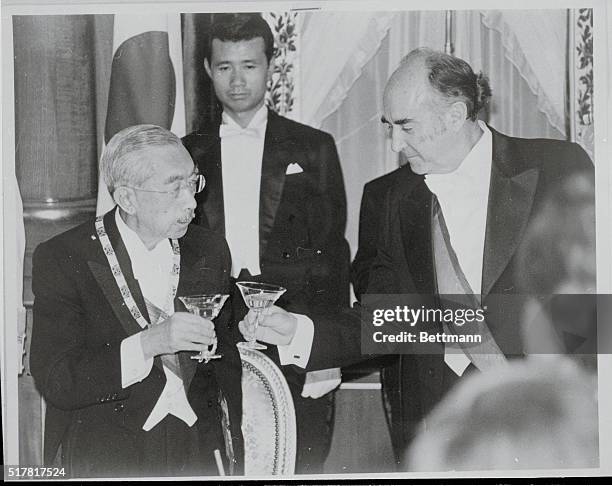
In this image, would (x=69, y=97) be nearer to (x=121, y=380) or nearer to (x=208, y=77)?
(x=208, y=77)

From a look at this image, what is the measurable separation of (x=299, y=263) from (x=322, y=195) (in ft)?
0.70

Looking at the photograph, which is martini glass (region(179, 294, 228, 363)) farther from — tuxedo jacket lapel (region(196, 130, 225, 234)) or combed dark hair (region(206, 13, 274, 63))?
combed dark hair (region(206, 13, 274, 63))

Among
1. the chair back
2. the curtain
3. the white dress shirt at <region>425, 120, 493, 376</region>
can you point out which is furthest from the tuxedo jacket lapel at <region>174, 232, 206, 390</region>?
the white dress shirt at <region>425, 120, 493, 376</region>

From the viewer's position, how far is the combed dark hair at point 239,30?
2.36m

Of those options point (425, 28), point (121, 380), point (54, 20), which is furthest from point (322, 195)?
point (54, 20)

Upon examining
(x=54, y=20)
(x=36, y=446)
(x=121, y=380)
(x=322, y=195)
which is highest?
(x=54, y=20)

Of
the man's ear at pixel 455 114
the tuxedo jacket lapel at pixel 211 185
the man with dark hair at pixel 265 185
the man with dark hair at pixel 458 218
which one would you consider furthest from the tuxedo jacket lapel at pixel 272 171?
the man's ear at pixel 455 114

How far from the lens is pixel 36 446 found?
2406 mm

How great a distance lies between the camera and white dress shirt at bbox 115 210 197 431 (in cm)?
232

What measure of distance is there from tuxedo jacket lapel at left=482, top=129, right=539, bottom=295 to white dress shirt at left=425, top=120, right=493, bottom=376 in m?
0.02

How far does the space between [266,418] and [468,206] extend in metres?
0.88

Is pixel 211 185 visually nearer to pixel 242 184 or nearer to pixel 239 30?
pixel 242 184

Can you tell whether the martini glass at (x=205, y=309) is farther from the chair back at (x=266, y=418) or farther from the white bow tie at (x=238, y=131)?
the white bow tie at (x=238, y=131)

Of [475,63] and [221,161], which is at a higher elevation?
[475,63]
